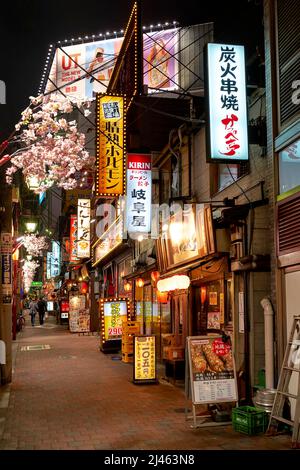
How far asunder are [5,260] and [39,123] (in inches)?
155

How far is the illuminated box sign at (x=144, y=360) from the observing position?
1373 cm

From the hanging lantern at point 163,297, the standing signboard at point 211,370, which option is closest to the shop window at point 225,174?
the standing signboard at point 211,370

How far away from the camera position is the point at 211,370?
9.30 meters

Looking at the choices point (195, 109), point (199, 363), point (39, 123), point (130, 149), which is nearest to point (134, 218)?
point (130, 149)

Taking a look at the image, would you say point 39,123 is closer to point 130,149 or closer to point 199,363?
point 130,149

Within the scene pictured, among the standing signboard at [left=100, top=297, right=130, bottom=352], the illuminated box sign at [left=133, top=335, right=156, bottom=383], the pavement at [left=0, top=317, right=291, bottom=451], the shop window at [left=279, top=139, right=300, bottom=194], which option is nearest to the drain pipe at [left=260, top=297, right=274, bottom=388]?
the pavement at [left=0, top=317, right=291, bottom=451]

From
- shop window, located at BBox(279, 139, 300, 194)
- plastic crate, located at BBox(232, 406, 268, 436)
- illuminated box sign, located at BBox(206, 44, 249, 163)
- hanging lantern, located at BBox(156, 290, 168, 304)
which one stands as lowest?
plastic crate, located at BBox(232, 406, 268, 436)

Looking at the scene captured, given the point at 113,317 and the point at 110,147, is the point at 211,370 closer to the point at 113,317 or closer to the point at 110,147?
the point at 110,147

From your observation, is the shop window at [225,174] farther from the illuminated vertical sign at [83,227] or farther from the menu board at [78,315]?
the illuminated vertical sign at [83,227]

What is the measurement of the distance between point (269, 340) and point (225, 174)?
5027mm

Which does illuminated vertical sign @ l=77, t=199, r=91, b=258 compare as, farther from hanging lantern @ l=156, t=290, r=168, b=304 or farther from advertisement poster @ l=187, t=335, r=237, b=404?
advertisement poster @ l=187, t=335, r=237, b=404

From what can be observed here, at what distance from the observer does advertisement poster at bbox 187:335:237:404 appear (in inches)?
360

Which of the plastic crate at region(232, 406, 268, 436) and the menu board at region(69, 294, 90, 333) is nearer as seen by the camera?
the plastic crate at region(232, 406, 268, 436)

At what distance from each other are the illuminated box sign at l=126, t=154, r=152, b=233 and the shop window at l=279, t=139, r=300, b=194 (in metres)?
8.33
